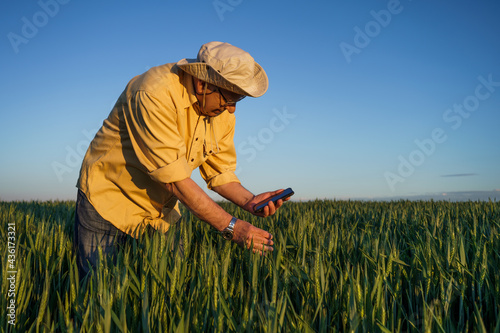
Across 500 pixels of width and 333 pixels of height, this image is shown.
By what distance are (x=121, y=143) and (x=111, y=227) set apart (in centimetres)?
59

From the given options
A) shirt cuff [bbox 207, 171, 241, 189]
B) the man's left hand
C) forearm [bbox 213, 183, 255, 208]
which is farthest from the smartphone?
shirt cuff [bbox 207, 171, 241, 189]

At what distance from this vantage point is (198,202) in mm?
2211

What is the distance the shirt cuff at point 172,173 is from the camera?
217cm

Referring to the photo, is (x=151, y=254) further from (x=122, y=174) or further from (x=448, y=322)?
(x=448, y=322)

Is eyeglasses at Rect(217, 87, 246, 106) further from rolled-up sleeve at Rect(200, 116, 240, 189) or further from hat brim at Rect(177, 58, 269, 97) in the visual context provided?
rolled-up sleeve at Rect(200, 116, 240, 189)

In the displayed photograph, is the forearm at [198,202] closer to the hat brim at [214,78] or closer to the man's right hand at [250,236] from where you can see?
the man's right hand at [250,236]

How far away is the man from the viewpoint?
2.19 m

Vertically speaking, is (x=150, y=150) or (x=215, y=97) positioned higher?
(x=215, y=97)

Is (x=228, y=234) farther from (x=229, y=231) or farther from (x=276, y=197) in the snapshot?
(x=276, y=197)

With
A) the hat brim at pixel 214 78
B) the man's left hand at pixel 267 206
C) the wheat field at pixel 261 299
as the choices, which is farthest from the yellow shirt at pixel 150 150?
the wheat field at pixel 261 299

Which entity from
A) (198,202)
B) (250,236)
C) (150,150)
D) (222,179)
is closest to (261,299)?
(250,236)

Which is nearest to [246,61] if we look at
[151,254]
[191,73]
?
[191,73]

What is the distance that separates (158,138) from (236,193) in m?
1.01

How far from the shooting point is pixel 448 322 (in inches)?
51.3
